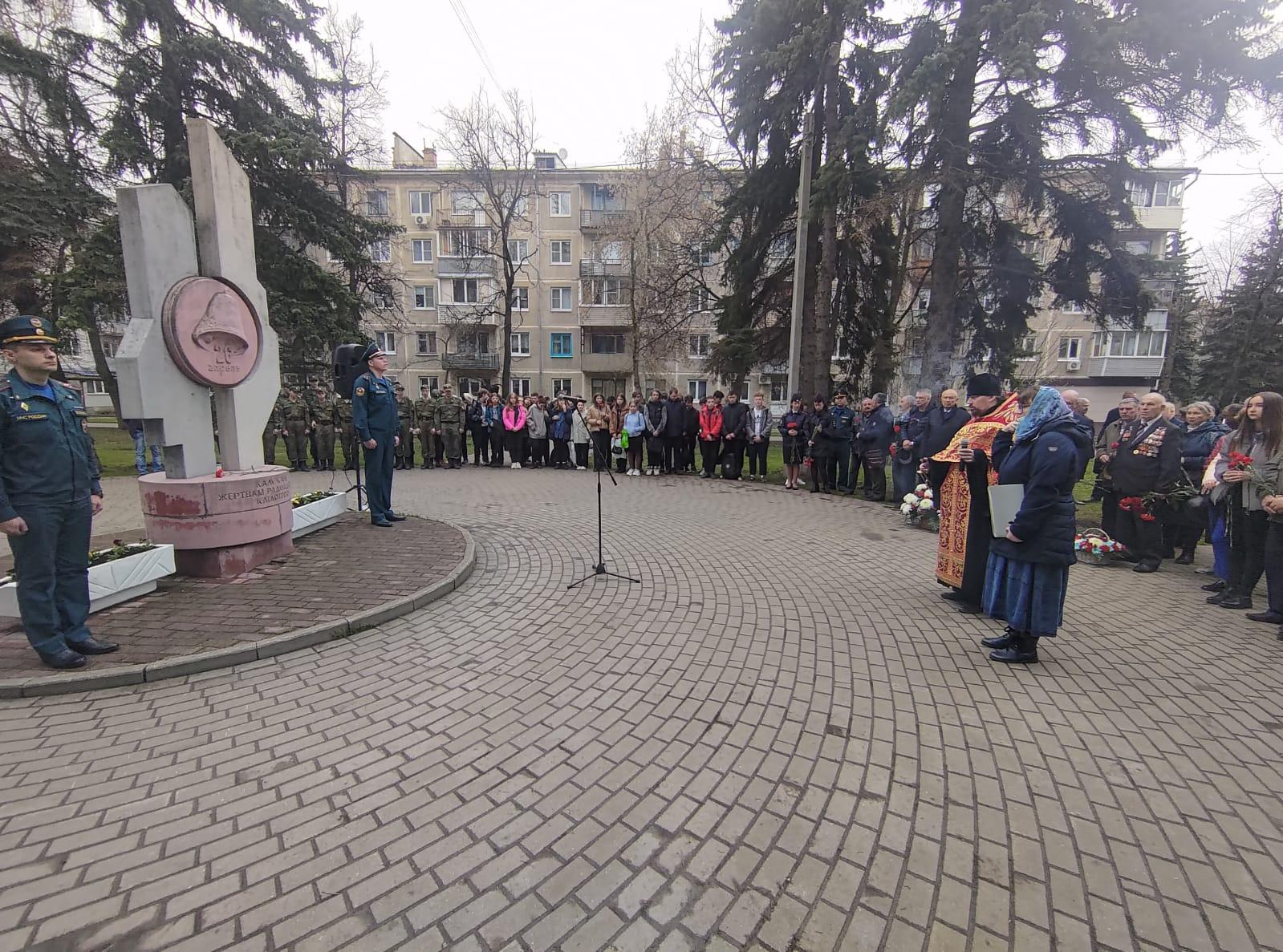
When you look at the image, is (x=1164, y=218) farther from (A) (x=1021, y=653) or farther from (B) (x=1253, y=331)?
(A) (x=1021, y=653)

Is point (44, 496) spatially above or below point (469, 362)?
below

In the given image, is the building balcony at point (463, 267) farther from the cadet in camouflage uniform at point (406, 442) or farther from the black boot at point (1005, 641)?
the black boot at point (1005, 641)

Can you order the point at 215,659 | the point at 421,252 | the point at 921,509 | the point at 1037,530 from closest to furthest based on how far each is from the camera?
the point at 215,659 → the point at 1037,530 → the point at 921,509 → the point at 421,252

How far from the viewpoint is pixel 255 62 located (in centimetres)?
1543

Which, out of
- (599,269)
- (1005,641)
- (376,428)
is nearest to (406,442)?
(376,428)

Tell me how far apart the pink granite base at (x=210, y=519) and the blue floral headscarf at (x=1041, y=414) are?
22.5 ft

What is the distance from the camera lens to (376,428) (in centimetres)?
770

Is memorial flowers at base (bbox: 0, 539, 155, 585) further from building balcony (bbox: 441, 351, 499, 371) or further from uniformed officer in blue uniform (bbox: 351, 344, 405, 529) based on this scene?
building balcony (bbox: 441, 351, 499, 371)

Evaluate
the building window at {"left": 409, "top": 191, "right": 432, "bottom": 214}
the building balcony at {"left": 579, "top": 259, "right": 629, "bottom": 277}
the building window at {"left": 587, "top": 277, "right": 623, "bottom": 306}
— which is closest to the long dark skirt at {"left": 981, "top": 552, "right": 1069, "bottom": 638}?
the building balcony at {"left": 579, "top": 259, "right": 629, "bottom": 277}

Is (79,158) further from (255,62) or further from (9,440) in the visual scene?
(9,440)

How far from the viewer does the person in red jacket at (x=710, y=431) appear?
13.2 metres

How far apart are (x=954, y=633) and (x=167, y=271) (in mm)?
7801

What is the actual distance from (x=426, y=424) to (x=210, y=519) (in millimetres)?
9988

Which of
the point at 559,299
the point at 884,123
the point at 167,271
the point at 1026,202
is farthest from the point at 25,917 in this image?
the point at 559,299
